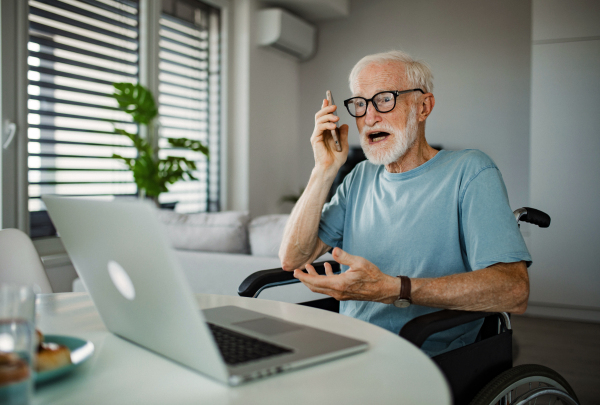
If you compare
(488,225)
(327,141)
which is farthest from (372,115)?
(488,225)

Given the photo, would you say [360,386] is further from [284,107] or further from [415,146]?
[284,107]

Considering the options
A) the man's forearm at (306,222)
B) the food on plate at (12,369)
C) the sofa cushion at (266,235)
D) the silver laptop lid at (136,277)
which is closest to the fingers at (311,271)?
the man's forearm at (306,222)

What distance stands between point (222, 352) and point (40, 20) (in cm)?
306

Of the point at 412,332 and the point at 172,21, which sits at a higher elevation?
the point at 172,21

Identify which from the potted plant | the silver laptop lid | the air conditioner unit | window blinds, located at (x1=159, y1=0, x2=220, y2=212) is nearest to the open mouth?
the silver laptop lid

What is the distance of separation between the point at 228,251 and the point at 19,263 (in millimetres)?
972

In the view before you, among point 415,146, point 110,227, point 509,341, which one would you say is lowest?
point 509,341

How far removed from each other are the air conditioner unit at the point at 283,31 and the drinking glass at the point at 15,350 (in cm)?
441

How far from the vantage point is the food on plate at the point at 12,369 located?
0.42 meters

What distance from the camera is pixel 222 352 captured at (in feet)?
2.11

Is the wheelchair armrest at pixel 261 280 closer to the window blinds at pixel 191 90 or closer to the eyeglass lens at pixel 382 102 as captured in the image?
the eyeglass lens at pixel 382 102

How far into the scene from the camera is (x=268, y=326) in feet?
2.53

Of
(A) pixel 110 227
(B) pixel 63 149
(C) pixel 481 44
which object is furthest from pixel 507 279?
(C) pixel 481 44

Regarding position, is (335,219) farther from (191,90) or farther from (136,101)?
(191,90)
